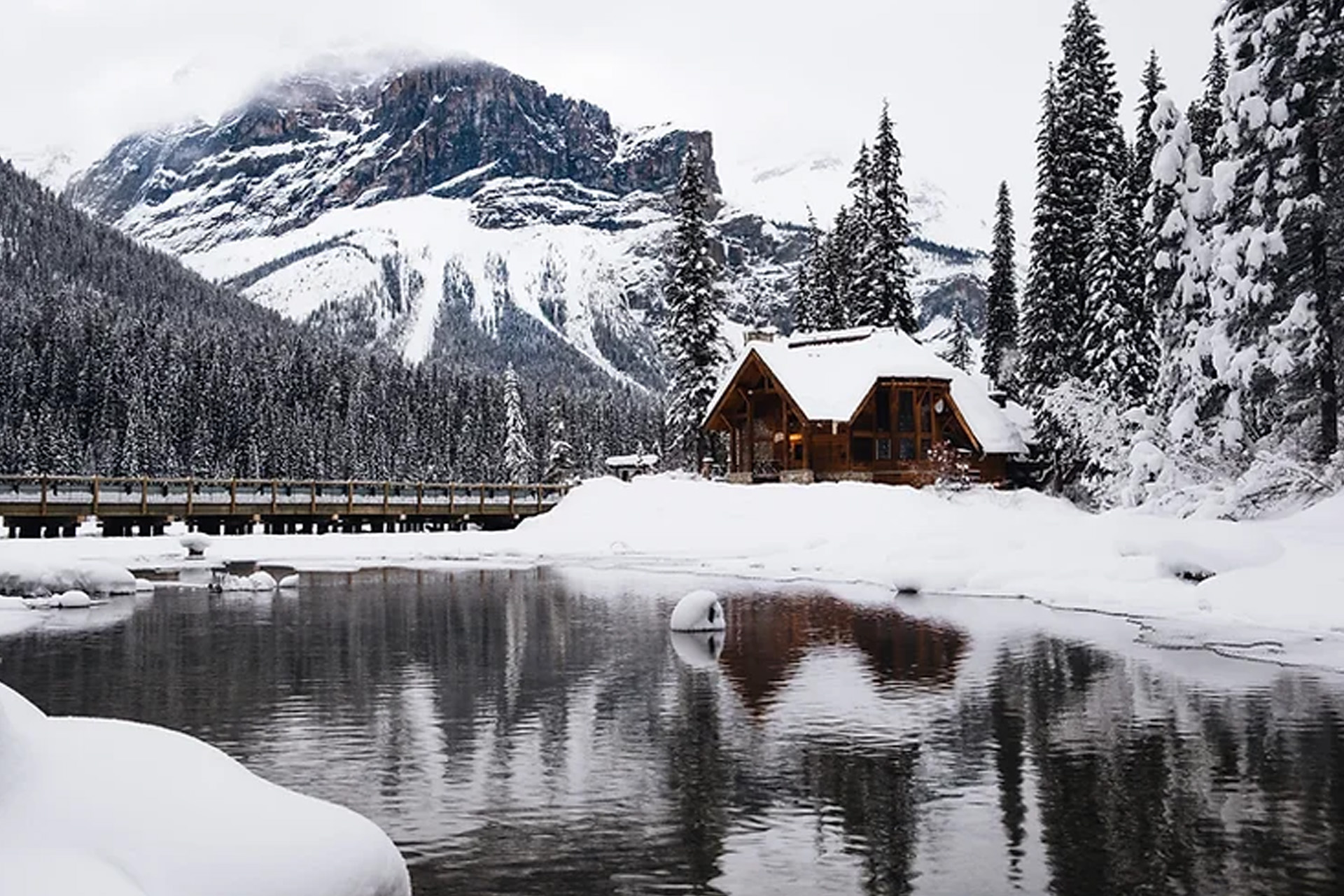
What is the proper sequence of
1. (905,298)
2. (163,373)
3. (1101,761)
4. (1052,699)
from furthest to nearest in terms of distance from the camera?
(163,373), (905,298), (1052,699), (1101,761)

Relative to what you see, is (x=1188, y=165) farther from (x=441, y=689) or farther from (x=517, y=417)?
(x=517, y=417)

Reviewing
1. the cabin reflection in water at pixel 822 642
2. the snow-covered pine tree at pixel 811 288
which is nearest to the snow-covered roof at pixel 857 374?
the snow-covered pine tree at pixel 811 288

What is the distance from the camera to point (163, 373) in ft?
355

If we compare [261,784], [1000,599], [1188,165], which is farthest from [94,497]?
[261,784]

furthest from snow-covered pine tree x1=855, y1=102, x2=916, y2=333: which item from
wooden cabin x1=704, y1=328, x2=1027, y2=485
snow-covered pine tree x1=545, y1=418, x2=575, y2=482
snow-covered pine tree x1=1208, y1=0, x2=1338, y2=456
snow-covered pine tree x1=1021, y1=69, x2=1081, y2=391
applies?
snow-covered pine tree x1=1208, y1=0, x2=1338, y2=456

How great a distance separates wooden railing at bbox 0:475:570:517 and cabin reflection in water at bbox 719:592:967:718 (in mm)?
33526

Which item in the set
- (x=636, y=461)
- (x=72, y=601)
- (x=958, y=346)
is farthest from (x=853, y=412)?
(x=636, y=461)

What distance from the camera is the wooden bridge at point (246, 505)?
5156cm

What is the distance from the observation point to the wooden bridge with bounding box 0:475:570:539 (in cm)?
5156

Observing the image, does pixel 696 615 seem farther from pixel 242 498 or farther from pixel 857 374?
pixel 242 498

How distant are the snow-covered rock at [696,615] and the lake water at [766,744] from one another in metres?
0.80

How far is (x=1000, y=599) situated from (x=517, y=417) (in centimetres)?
7399

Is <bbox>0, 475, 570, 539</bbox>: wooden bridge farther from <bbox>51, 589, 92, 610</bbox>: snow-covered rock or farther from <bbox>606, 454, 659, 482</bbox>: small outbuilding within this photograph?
<bbox>51, 589, 92, 610</bbox>: snow-covered rock

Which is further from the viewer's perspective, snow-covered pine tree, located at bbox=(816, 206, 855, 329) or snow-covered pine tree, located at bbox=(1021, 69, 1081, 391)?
snow-covered pine tree, located at bbox=(816, 206, 855, 329)
